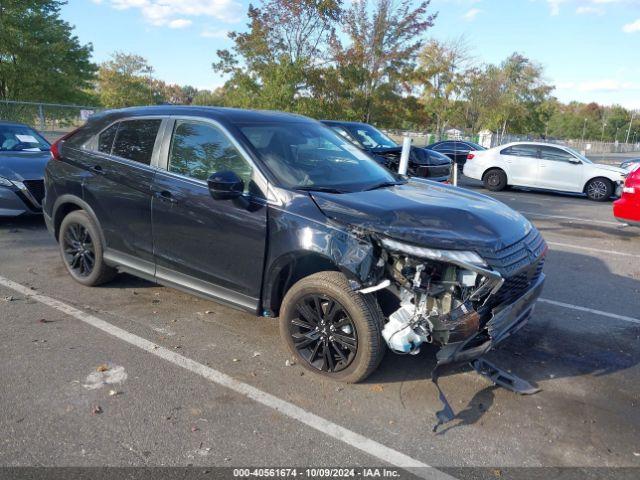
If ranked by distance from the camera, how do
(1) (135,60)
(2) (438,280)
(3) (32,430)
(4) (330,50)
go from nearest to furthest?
(3) (32,430) < (2) (438,280) < (4) (330,50) < (1) (135,60)

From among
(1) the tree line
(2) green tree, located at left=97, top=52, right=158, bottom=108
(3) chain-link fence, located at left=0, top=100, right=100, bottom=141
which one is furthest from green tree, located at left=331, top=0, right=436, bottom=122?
(2) green tree, located at left=97, top=52, right=158, bottom=108

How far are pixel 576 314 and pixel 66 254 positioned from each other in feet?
17.3

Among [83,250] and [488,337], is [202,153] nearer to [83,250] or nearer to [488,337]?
[83,250]

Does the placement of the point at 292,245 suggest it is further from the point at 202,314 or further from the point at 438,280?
the point at 202,314

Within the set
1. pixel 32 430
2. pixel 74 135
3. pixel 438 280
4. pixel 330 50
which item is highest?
pixel 330 50

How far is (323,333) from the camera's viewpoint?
3.59 metres

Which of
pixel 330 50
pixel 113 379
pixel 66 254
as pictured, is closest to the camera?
pixel 113 379

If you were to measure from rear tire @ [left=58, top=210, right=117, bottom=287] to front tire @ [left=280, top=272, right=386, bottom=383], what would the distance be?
7.58 feet

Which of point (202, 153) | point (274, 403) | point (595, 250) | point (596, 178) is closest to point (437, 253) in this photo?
point (274, 403)

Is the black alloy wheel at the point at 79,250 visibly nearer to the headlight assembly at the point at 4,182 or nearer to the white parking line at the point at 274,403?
the white parking line at the point at 274,403

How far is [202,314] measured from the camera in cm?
474

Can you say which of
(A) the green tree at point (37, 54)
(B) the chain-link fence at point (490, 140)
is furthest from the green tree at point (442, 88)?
(A) the green tree at point (37, 54)

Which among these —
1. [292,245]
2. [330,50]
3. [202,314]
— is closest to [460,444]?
[292,245]

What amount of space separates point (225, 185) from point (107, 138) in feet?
6.62
